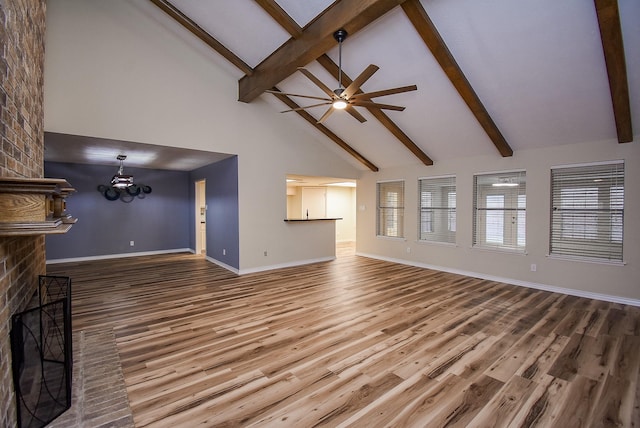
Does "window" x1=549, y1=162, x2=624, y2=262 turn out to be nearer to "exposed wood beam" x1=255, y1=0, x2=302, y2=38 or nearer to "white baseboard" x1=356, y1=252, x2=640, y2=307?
"white baseboard" x1=356, y1=252, x2=640, y2=307

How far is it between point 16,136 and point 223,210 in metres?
4.50

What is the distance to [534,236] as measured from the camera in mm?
4836

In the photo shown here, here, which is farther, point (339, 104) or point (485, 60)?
point (485, 60)

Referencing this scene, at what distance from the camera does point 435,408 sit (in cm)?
200

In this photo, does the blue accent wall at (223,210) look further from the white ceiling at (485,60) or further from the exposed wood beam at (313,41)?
the white ceiling at (485,60)

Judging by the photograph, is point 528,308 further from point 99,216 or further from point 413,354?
point 99,216

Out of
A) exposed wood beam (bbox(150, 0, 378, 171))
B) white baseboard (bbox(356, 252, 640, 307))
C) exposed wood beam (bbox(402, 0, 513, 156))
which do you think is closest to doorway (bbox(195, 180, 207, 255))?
exposed wood beam (bbox(150, 0, 378, 171))

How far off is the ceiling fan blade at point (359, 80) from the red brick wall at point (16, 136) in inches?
99.9

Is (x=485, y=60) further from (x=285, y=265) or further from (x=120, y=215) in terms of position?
(x=120, y=215)

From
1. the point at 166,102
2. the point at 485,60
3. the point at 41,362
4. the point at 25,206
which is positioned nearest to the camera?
the point at 25,206

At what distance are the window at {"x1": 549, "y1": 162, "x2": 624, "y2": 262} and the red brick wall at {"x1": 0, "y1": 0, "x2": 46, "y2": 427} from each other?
241 inches

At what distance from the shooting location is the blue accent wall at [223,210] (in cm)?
572

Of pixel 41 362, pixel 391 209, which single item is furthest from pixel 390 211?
pixel 41 362

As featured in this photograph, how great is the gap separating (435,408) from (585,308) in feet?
10.8
